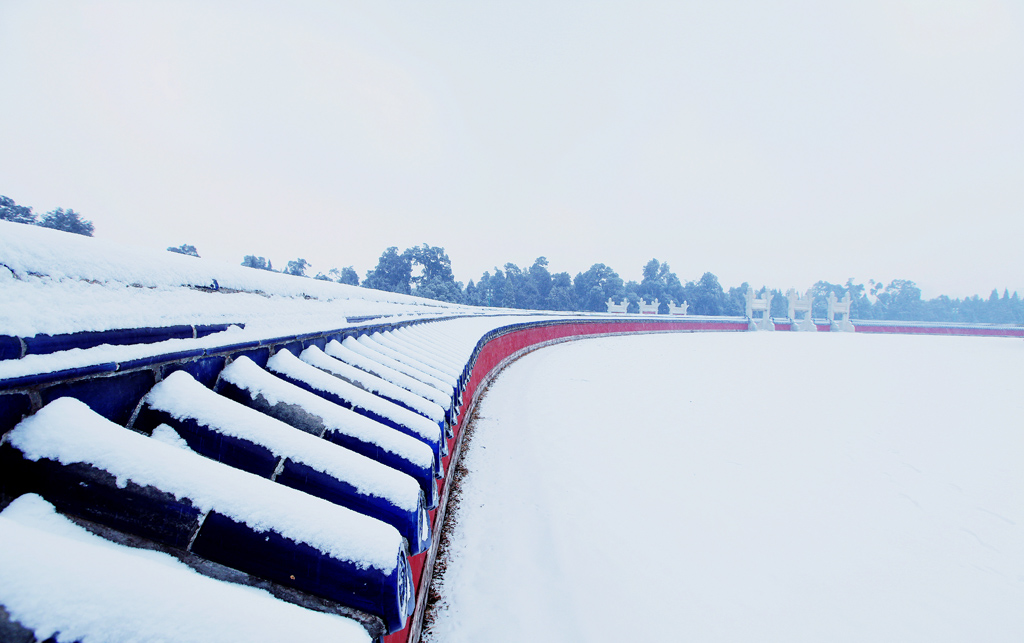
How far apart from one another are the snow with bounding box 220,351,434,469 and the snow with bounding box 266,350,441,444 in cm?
20

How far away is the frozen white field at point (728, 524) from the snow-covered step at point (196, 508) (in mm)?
1947

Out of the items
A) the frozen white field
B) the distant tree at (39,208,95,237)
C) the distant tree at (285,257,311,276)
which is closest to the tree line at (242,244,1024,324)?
the distant tree at (285,257,311,276)

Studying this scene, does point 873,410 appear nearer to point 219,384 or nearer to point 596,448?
point 596,448

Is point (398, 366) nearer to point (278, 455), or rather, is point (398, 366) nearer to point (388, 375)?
point (388, 375)

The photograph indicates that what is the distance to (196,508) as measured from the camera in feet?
3.04

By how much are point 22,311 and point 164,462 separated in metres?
0.53

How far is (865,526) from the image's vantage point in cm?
416

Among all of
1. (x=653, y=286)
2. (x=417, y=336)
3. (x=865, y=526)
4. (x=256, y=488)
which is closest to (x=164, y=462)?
(x=256, y=488)

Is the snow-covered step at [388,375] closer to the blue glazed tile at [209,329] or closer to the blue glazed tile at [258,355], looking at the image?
the blue glazed tile at [258,355]

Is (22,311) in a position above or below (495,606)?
above

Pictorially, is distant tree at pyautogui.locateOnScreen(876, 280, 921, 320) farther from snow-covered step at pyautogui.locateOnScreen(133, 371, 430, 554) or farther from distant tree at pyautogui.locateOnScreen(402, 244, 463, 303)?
snow-covered step at pyautogui.locateOnScreen(133, 371, 430, 554)

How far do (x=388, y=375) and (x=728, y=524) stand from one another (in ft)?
11.1

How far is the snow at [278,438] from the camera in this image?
126cm

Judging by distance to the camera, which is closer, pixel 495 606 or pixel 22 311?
pixel 22 311
